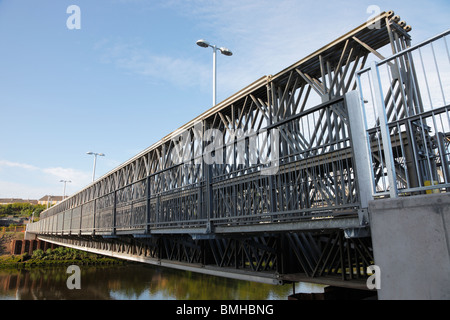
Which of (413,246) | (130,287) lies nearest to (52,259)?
(130,287)

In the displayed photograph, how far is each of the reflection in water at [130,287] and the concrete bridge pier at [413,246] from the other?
26221mm

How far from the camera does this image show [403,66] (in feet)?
25.9

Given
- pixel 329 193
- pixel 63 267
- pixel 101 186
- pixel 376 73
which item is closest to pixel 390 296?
pixel 329 193

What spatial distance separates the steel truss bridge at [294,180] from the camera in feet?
12.9

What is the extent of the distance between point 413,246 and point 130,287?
38.2 metres

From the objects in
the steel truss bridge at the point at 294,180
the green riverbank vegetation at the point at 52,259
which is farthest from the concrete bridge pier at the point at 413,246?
the green riverbank vegetation at the point at 52,259

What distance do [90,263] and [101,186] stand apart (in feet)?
87.2

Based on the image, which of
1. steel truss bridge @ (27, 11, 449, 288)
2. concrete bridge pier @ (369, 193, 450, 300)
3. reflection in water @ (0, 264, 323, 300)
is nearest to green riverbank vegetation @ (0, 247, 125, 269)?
reflection in water @ (0, 264, 323, 300)

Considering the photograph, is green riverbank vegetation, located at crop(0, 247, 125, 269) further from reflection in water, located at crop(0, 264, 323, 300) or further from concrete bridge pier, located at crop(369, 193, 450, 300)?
concrete bridge pier, located at crop(369, 193, 450, 300)

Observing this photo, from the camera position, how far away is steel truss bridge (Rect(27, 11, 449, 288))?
392 cm

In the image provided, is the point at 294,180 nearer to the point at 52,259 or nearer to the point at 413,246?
the point at 413,246

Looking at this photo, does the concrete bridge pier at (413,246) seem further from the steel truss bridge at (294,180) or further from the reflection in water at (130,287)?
the reflection in water at (130,287)

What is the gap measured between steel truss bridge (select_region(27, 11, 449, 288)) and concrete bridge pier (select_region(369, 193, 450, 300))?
0.99 feet

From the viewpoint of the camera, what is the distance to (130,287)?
36375 millimetres
